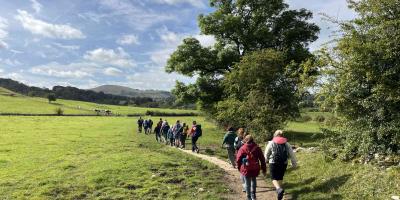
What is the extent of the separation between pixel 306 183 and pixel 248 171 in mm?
3999

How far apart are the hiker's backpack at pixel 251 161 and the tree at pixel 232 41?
2959 centimetres

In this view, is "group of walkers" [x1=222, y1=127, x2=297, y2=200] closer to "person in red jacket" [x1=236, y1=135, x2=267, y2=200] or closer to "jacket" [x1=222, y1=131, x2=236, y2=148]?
"person in red jacket" [x1=236, y1=135, x2=267, y2=200]

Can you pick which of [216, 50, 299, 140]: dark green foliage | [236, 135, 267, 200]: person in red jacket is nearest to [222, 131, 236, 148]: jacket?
[236, 135, 267, 200]: person in red jacket

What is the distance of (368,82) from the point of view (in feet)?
53.3

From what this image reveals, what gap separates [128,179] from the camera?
18.6 meters

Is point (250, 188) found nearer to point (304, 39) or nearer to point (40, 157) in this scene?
point (40, 157)

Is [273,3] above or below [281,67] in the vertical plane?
above

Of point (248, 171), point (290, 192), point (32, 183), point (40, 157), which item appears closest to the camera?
point (248, 171)

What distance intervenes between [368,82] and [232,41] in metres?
32.8

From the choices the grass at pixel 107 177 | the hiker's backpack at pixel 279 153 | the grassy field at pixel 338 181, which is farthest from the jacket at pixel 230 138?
the hiker's backpack at pixel 279 153

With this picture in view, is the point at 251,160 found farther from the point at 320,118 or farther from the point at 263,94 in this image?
the point at 263,94

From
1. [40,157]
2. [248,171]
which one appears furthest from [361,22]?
[40,157]

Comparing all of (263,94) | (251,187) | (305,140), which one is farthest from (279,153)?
(305,140)

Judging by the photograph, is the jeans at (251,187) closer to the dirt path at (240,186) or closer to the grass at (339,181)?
the dirt path at (240,186)
